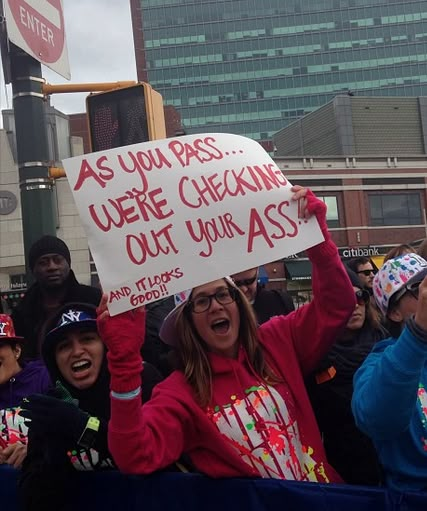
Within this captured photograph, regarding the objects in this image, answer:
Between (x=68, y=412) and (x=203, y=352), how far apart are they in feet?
1.62

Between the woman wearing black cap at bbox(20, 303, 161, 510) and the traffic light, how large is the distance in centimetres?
251

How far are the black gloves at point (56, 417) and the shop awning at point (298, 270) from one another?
35544 mm

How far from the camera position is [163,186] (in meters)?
2.29

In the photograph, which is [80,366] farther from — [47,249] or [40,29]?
[40,29]

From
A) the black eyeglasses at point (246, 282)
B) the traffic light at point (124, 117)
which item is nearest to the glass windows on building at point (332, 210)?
the traffic light at point (124, 117)

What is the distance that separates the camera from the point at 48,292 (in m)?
4.05

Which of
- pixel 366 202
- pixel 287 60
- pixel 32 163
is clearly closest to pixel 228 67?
pixel 287 60

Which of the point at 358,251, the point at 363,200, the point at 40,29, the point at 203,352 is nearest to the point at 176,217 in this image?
the point at 203,352

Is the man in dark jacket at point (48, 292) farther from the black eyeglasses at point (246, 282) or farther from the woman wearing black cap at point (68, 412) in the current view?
the woman wearing black cap at point (68, 412)

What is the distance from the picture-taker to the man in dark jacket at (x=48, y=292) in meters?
3.99

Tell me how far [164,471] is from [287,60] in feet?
303

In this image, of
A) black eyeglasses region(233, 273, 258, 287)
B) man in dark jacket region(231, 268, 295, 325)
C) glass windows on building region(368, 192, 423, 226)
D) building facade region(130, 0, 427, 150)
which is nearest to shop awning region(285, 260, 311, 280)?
glass windows on building region(368, 192, 423, 226)

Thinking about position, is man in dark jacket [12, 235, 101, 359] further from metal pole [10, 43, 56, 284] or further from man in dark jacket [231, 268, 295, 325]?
man in dark jacket [231, 268, 295, 325]

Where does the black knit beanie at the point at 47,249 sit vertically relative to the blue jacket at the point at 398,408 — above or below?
above
